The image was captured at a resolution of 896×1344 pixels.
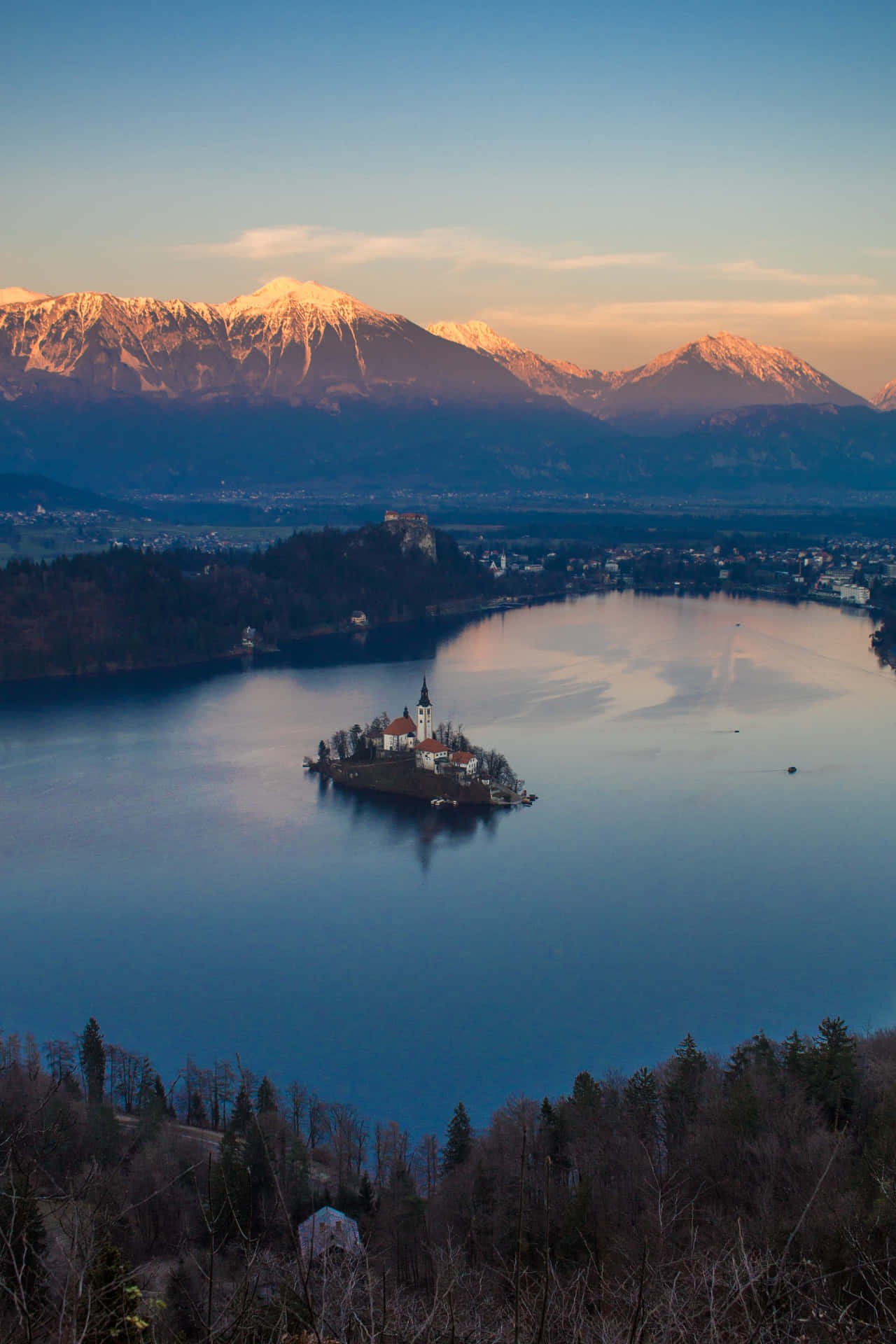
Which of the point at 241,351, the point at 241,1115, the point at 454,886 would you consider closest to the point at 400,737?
the point at 454,886

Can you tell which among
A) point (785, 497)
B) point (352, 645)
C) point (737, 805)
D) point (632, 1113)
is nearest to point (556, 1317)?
point (632, 1113)

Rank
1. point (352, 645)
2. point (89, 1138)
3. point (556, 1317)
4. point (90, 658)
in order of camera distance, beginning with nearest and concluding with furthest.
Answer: point (556, 1317) < point (89, 1138) < point (90, 658) < point (352, 645)

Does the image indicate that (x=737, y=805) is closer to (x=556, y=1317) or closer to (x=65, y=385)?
(x=556, y=1317)

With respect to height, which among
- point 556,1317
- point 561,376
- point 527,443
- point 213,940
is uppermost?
point 561,376

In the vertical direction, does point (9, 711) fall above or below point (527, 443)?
below

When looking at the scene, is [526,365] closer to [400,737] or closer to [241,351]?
[241,351]

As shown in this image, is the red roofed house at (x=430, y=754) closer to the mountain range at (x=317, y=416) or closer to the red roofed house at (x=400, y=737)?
the red roofed house at (x=400, y=737)
